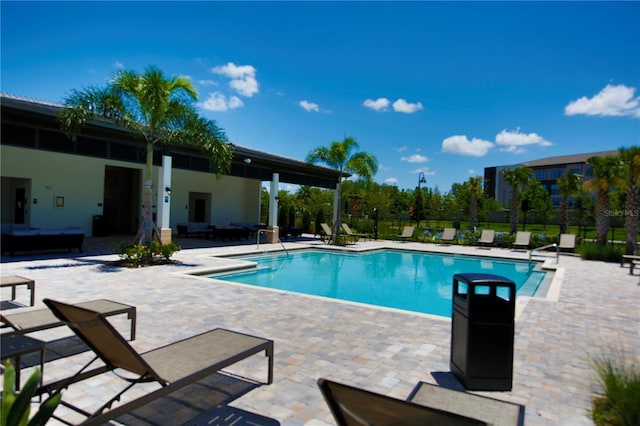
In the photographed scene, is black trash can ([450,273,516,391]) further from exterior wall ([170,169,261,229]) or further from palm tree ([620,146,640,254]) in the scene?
exterior wall ([170,169,261,229])

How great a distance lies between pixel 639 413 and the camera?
2805mm

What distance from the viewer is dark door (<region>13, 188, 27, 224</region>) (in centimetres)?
1700

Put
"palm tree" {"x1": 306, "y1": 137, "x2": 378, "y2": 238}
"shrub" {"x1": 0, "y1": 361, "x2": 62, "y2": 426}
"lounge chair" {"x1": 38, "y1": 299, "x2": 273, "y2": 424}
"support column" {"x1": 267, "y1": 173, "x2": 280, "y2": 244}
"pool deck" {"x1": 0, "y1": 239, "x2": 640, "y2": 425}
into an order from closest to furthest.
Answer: "shrub" {"x1": 0, "y1": 361, "x2": 62, "y2": 426}
"lounge chair" {"x1": 38, "y1": 299, "x2": 273, "y2": 424}
"pool deck" {"x1": 0, "y1": 239, "x2": 640, "y2": 425}
"support column" {"x1": 267, "y1": 173, "x2": 280, "y2": 244}
"palm tree" {"x1": 306, "y1": 137, "x2": 378, "y2": 238}

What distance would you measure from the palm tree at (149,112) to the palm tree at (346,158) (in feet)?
31.5

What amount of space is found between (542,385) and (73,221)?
765 inches

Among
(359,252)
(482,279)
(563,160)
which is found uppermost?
(563,160)

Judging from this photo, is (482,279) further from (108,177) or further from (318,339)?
(108,177)

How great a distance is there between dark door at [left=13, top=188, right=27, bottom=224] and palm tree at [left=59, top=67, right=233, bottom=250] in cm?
842

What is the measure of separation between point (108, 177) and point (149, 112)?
1284 centimetres

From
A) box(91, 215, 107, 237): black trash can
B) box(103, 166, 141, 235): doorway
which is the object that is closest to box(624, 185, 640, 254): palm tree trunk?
box(91, 215, 107, 237): black trash can

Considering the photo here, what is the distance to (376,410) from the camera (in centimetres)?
180

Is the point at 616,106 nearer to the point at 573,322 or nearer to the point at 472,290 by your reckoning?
the point at 573,322

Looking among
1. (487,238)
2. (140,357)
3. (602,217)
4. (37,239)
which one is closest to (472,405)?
(140,357)

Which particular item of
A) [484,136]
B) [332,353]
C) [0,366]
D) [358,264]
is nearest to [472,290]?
[332,353]
